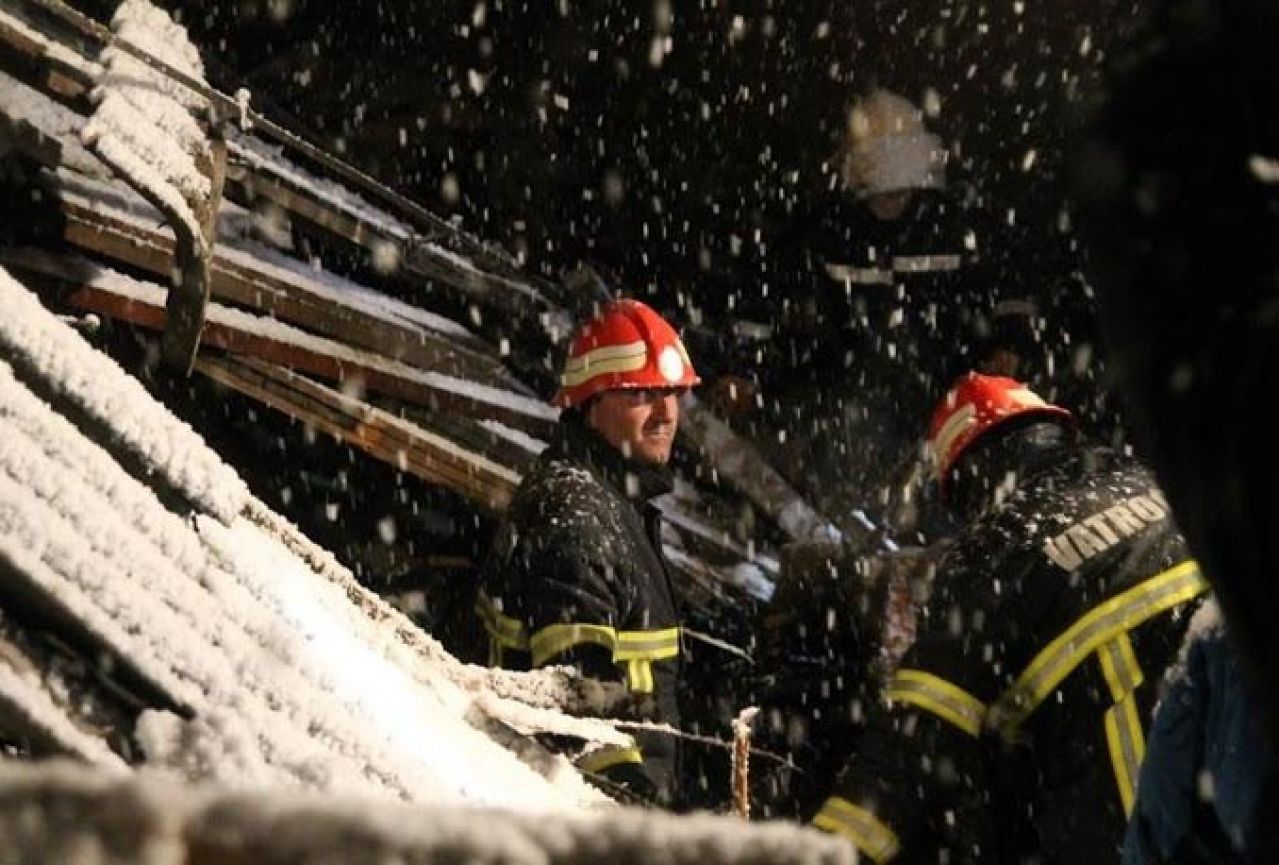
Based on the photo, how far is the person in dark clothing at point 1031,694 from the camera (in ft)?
9.89

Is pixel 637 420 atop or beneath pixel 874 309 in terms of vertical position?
beneath

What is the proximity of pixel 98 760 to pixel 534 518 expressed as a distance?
289 centimetres

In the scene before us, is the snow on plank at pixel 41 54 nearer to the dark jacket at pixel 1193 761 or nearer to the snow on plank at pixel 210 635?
the snow on plank at pixel 210 635

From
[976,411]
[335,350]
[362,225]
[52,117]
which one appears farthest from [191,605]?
[362,225]

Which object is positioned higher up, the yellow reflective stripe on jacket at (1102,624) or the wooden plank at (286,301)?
the wooden plank at (286,301)

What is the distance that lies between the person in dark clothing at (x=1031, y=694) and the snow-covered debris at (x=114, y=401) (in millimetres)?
1878

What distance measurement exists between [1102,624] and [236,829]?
2.81 m

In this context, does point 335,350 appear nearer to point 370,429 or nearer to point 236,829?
point 370,429

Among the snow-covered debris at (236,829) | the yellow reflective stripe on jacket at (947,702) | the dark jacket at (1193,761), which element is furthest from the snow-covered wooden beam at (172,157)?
the snow-covered debris at (236,829)

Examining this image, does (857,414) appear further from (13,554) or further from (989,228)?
(13,554)

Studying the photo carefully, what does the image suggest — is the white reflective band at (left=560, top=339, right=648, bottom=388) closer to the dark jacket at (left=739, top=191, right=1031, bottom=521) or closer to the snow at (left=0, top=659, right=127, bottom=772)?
the snow at (left=0, top=659, right=127, bottom=772)

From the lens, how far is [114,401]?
73.0 inches

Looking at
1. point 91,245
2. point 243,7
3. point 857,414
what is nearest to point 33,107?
point 91,245

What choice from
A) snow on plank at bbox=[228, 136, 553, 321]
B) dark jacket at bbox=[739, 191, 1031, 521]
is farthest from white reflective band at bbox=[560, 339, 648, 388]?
dark jacket at bbox=[739, 191, 1031, 521]
